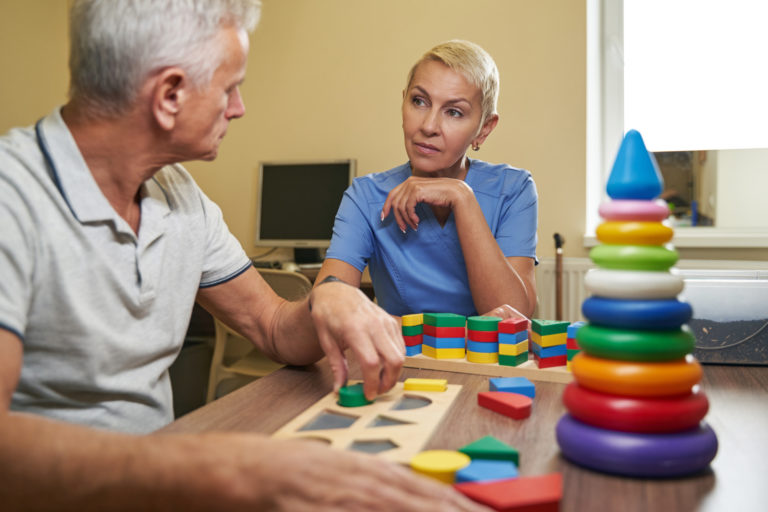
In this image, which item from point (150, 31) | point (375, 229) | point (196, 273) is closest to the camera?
point (150, 31)

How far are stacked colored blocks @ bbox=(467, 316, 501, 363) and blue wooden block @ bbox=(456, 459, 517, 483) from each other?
0.40 metres

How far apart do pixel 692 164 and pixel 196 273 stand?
2.60m

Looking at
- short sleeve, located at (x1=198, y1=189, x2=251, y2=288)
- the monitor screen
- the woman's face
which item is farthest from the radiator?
short sleeve, located at (x1=198, y1=189, x2=251, y2=288)

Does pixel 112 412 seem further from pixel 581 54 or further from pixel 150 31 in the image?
pixel 581 54

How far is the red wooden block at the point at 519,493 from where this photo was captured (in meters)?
0.51

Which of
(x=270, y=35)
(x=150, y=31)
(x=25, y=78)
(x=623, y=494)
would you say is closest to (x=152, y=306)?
(x=150, y=31)

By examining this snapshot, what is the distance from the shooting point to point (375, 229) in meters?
1.59

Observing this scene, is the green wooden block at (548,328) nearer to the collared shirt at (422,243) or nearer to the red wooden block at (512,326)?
the red wooden block at (512,326)

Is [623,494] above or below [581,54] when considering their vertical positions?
below

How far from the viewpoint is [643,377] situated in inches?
22.6

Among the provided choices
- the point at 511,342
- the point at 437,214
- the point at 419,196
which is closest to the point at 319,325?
the point at 511,342

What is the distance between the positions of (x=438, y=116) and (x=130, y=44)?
88cm

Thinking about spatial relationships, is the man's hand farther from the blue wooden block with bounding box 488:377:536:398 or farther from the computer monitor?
the computer monitor

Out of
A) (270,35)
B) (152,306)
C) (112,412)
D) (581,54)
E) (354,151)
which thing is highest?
(270,35)
